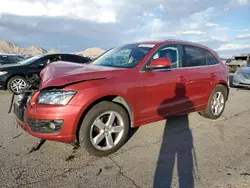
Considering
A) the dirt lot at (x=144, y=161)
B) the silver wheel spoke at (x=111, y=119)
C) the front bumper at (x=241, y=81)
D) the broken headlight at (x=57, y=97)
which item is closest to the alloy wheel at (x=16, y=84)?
the dirt lot at (x=144, y=161)

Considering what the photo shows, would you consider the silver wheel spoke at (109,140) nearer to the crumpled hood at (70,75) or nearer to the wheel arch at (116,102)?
the wheel arch at (116,102)

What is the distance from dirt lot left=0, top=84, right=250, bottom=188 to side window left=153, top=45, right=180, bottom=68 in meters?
1.26

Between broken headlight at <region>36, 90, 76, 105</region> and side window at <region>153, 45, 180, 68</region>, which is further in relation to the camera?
side window at <region>153, 45, 180, 68</region>

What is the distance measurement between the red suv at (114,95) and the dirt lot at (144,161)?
338 mm

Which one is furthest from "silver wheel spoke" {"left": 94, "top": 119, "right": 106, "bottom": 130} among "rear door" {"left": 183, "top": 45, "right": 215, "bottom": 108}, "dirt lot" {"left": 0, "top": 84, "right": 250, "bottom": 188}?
"rear door" {"left": 183, "top": 45, "right": 215, "bottom": 108}

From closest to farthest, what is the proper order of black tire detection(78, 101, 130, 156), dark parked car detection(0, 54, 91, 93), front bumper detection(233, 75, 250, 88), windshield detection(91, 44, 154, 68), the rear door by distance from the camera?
black tire detection(78, 101, 130, 156) < windshield detection(91, 44, 154, 68) < the rear door < dark parked car detection(0, 54, 91, 93) < front bumper detection(233, 75, 250, 88)

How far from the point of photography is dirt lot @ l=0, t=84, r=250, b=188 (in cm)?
276

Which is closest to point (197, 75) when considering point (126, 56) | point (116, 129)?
point (126, 56)

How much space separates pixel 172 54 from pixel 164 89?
0.83m

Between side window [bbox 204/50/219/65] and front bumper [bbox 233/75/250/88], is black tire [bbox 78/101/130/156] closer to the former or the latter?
side window [bbox 204/50/219/65]

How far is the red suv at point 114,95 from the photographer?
3.05 meters

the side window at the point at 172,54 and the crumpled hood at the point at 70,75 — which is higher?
the side window at the point at 172,54

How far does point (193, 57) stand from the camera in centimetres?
479

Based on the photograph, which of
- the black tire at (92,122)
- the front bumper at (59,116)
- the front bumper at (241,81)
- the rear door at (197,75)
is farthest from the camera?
the front bumper at (241,81)
